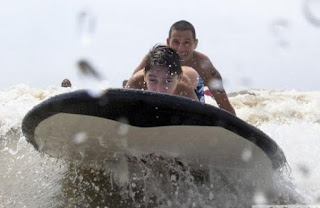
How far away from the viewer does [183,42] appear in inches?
163

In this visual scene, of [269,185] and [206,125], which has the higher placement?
[206,125]

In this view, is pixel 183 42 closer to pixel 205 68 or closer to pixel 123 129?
pixel 205 68

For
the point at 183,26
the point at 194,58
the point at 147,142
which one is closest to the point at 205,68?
the point at 194,58

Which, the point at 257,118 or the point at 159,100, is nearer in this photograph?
the point at 159,100

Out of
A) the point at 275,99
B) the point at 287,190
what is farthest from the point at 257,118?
the point at 287,190

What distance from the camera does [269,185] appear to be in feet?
9.37

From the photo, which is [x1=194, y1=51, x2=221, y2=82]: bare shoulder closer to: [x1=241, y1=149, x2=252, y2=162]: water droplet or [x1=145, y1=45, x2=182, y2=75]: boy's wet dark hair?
[x1=145, y1=45, x2=182, y2=75]: boy's wet dark hair

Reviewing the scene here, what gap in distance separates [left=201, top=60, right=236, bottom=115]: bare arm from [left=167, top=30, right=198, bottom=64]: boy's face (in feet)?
0.74

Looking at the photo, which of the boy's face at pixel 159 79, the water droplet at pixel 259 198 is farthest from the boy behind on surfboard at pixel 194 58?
the water droplet at pixel 259 198

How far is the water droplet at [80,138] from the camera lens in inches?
99.0

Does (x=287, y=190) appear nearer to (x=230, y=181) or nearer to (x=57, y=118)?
(x=230, y=181)

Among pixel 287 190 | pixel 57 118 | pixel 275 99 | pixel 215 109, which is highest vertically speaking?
pixel 215 109

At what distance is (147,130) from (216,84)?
1.95 m

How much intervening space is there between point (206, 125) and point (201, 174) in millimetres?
450
